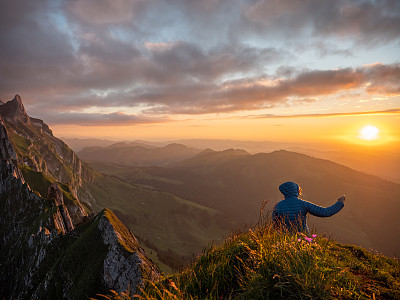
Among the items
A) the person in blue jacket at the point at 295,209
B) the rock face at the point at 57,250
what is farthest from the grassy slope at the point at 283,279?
the person in blue jacket at the point at 295,209

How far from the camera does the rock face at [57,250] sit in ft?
50.8

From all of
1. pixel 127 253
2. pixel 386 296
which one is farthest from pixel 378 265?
pixel 127 253

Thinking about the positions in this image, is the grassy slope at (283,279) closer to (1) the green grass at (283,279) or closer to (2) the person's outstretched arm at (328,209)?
(1) the green grass at (283,279)

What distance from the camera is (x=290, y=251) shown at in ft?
13.6

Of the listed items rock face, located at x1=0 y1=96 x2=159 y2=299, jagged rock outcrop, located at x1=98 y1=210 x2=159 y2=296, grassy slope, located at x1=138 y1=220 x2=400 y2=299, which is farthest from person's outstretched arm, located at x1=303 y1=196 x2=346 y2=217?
jagged rock outcrop, located at x1=98 y1=210 x2=159 y2=296

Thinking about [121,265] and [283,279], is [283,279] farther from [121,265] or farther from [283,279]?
[121,265]

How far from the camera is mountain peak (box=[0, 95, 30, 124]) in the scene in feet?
559

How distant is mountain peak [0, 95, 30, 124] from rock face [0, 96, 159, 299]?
153 meters

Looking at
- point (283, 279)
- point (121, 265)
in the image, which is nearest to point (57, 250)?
point (121, 265)

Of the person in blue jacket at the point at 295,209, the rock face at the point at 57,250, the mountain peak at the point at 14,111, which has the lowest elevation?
the rock face at the point at 57,250

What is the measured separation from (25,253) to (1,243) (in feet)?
69.0

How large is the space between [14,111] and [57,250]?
8576 inches

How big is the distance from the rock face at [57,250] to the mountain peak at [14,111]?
6029 inches

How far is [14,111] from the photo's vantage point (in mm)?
175375
